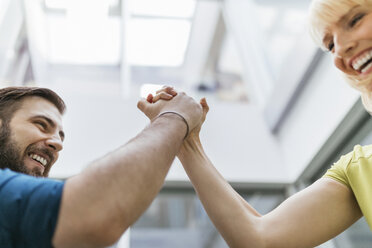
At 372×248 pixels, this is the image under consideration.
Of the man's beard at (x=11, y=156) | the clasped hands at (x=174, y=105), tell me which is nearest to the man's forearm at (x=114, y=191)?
the clasped hands at (x=174, y=105)

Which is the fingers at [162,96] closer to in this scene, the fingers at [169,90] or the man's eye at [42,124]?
the fingers at [169,90]

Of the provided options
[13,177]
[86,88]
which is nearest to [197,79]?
[86,88]

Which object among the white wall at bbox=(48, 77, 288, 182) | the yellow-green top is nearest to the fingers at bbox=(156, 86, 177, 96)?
the yellow-green top

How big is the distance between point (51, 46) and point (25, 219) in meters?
3.90

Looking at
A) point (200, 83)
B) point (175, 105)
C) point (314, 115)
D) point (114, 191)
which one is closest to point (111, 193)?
point (114, 191)

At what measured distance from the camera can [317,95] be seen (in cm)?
265

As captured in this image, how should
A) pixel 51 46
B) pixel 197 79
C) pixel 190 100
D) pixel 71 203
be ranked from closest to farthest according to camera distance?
pixel 71 203 → pixel 190 100 → pixel 51 46 → pixel 197 79

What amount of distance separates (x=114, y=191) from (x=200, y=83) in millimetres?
3779

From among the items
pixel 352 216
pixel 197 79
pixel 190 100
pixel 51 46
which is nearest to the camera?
pixel 190 100

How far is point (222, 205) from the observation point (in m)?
1.08

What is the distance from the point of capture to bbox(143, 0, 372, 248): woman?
1070 mm

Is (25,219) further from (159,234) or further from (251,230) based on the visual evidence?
(159,234)

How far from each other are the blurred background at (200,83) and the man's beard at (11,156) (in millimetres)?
721

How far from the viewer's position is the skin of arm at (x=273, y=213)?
1.07m
